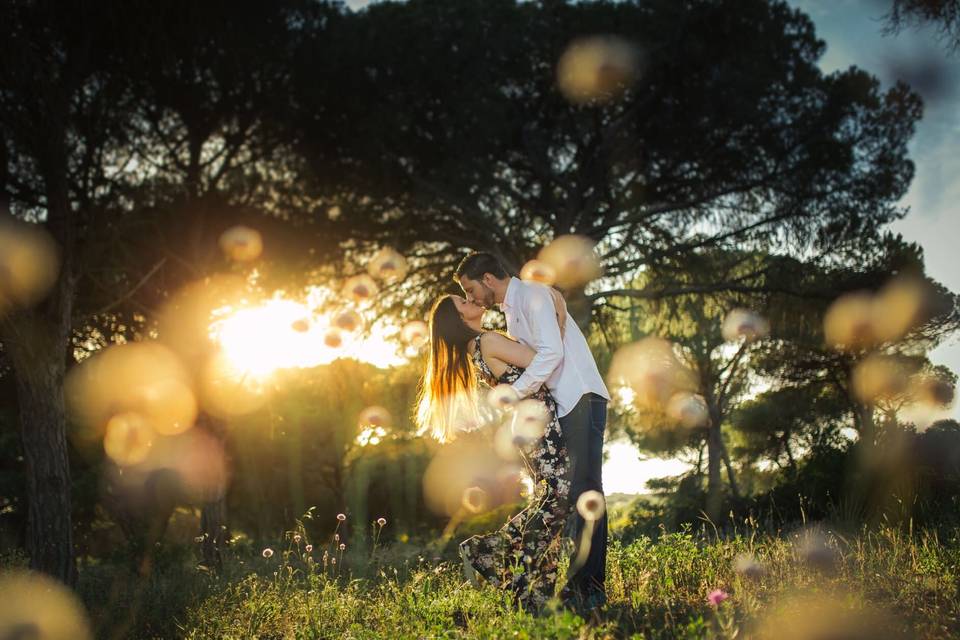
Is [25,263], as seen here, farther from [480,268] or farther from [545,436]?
[545,436]

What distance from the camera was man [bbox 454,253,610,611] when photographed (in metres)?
4.24

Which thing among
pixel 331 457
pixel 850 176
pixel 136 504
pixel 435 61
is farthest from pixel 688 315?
pixel 136 504

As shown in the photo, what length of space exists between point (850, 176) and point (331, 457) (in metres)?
12.6

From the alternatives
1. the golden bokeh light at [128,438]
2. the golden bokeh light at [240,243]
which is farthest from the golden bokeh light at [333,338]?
the golden bokeh light at [128,438]

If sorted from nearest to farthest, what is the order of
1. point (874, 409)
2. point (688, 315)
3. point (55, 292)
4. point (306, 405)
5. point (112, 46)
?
point (55, 292) < point (112, 46) < point (688, 315) < point (306, 405) < point (874, 409)

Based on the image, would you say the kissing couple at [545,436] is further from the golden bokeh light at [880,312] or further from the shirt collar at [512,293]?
the golden bokeh light at [880,312]

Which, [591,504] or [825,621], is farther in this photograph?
[591,504]

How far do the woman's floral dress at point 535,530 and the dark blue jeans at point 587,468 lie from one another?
6cm

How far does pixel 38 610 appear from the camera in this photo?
705 centimetres

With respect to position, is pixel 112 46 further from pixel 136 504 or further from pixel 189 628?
pixel 136 504

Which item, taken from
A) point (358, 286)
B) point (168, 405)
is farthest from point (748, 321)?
point (168, 405)

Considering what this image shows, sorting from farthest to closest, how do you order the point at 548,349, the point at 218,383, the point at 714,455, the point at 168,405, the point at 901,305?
the point at 714,455
the point at 901,305
the point at 168,405
the point at 218,383
the point at 548,349

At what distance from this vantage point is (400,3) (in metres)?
13.4

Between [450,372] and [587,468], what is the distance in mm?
906
